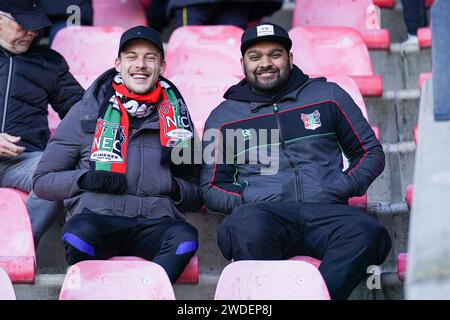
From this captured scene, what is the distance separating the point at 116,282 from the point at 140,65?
1071mm

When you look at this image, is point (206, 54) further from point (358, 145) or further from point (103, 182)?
point (103, 182)

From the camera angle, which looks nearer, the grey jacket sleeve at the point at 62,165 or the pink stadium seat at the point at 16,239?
the pink stadium seat at the point at 16,239

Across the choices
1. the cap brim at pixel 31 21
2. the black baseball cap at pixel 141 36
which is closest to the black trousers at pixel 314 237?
the black baseball cap at pixel 141 36

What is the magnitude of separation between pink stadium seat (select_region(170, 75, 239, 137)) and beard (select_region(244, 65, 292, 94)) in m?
0.40

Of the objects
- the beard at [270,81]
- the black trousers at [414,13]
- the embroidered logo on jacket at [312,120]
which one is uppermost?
the black trousers at [414,13]

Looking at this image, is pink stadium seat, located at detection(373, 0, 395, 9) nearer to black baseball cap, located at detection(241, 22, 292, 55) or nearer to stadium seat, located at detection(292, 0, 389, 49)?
stadium seat, located at detection(292, 0, 389, 49)

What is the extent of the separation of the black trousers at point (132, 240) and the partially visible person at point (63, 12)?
5.90ft

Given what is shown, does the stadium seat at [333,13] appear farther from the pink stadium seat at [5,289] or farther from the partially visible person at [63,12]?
the pink stadium seat at [5,289]

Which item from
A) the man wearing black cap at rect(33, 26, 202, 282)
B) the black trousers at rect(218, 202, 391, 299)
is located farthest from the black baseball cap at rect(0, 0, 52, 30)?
the black trousers at rect(218, 202, 391, 299)

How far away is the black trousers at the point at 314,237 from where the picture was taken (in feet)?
11.0

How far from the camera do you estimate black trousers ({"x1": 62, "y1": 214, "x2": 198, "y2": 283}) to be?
3445 millimetres

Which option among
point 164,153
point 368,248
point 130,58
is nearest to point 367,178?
point 368,248

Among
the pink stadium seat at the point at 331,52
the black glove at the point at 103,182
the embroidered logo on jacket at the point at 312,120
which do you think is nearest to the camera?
the black glove at the point at 103,182
